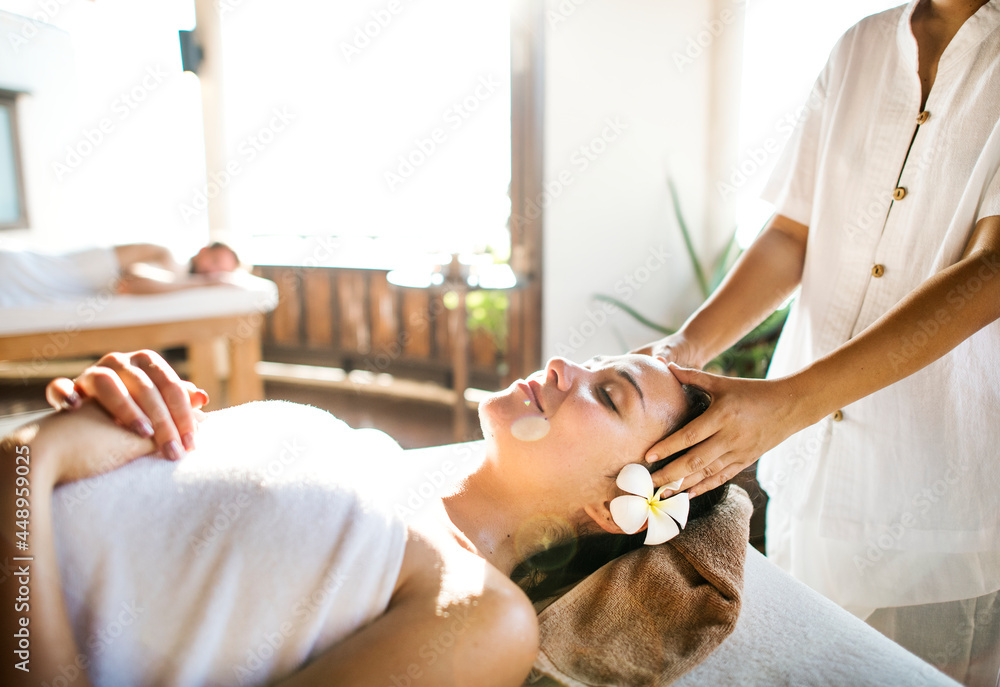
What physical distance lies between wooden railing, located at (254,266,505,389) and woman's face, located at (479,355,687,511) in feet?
10.8

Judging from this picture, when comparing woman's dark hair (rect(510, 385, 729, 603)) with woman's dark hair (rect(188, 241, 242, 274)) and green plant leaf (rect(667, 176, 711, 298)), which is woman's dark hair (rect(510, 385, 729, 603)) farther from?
woman's dark hair (rect(188, 241, 242, 274))

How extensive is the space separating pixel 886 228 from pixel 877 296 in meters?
0.13

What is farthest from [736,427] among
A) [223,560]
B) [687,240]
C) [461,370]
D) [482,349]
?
[482,349]

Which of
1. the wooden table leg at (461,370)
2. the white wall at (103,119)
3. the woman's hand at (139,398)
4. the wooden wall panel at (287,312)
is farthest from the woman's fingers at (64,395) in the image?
the wooden wall panel at (287,312)

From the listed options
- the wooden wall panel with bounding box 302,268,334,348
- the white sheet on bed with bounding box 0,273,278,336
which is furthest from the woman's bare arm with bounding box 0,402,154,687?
the wooden wall panel with bounding box 302,268,334,348

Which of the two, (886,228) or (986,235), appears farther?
(886,228)

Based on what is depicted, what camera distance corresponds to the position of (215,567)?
84cm

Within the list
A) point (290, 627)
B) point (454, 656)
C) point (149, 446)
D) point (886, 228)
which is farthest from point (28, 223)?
point (886, 228)

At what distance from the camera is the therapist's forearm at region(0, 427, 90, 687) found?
2.33 feet

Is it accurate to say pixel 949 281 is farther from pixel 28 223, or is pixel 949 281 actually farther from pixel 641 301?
pixel 28 223

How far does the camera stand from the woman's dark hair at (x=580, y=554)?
46.5 inches

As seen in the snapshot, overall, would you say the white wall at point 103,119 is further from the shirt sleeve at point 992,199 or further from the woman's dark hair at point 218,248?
the shirt sleeve at point 992,199

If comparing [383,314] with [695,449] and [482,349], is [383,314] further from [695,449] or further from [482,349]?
[695,449]

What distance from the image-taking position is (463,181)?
13.8 ft
